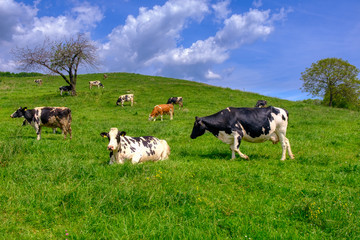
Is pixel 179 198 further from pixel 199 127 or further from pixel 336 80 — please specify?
pixel 336 80

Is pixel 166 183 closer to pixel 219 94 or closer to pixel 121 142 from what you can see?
pixel 121 142

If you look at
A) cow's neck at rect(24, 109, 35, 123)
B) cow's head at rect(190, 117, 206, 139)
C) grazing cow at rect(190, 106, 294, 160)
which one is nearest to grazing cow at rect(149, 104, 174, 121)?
cow's neck at rect(24, 109, 35, 123)

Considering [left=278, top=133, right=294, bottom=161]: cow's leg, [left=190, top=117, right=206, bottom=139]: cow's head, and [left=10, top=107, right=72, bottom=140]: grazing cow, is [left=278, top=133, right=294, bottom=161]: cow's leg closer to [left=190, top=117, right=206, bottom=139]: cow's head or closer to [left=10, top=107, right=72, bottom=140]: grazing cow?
[left=190, top=117, right=206, bottom=139]: cow's head

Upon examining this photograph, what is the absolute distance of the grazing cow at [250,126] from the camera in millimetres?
8641

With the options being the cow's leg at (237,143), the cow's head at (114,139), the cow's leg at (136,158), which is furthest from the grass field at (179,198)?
the cow's leg at (136,158)

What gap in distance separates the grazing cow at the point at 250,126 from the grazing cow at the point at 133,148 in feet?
7.14

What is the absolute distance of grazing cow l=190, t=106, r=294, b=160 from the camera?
8.64 meters

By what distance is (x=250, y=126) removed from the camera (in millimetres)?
8680

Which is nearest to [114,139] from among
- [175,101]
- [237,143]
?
[237,143]

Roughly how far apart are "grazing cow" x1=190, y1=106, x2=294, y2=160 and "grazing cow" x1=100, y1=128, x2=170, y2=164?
2.18 metres

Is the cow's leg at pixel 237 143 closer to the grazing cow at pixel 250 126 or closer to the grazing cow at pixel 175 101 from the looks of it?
the grazing cow at pixel 250 126

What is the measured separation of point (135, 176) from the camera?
5.59 metres

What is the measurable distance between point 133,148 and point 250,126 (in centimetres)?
426

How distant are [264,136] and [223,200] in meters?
4.59
